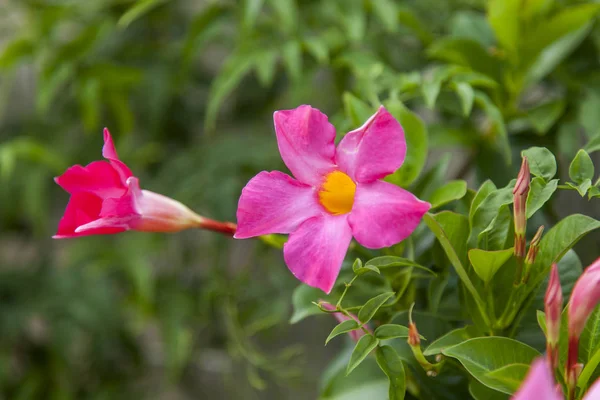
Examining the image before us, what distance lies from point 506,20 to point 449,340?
1.05 ft

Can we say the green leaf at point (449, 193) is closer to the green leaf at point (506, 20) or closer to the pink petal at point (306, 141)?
the pink petal at point (306, 141)

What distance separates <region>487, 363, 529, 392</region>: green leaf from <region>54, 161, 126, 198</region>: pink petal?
211 mm

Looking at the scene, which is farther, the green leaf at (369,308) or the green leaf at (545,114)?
the green leaf at (545,114)

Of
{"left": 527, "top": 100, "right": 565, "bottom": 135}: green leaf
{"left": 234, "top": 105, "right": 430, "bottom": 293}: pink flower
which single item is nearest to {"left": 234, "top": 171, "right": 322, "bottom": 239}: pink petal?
{"left": 234, "top": 105, "right": 430, "bottom": 293}: pink flower

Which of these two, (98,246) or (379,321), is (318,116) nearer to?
(379,321)

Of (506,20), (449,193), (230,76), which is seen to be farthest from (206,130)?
(449,193)

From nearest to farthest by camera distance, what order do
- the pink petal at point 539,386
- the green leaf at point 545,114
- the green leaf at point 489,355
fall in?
the pink petal at point 539,386 → the green leaf at point 489,355 → the green leaf at point 545,114

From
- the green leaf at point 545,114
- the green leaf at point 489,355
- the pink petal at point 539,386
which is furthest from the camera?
the green leaf at point 545,114

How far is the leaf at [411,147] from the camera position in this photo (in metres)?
0.36

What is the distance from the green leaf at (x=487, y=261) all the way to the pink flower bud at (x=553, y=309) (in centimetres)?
5

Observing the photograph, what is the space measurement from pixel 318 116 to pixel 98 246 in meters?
0.70

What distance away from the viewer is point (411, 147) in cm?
37

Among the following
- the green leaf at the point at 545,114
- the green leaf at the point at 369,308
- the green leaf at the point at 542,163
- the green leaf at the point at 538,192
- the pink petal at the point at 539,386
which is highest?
the pink petal at the point at 539,386

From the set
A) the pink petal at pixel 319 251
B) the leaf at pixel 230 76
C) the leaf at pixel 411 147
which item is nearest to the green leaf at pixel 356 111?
the leaf at pixel 411 147
